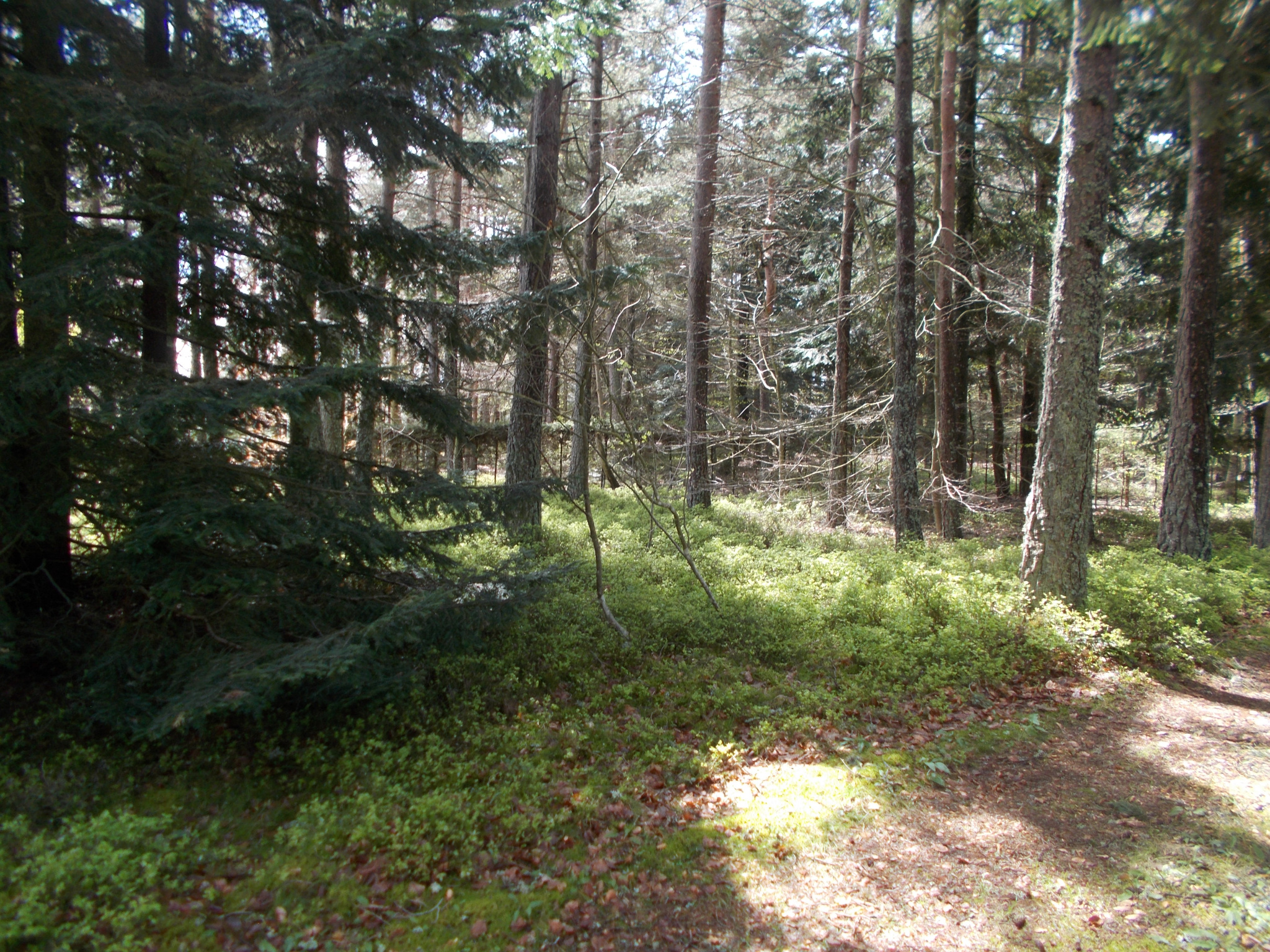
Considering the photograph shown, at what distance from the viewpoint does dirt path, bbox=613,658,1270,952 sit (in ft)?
11.3

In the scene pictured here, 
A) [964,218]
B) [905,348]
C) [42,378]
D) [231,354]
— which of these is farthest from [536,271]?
[964,218]

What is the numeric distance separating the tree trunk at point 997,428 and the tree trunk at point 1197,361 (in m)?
5.73

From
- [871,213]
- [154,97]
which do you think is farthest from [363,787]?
[871,213]

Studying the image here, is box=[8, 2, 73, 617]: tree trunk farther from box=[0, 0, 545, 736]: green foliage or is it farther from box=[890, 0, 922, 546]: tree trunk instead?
box=[890, 0, 922, 546]: tree trunk

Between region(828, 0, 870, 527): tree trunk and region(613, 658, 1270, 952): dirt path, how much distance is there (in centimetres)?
831

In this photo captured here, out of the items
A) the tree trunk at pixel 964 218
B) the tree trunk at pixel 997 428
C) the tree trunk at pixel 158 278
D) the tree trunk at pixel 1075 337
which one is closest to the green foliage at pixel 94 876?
the tree trunk at pixel 158 278

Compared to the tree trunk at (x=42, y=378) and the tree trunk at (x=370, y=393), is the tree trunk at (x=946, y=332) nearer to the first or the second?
the tree trunk at (x=370, y=393)

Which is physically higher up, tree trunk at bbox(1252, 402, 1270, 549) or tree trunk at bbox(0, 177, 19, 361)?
tree trunk at bbox(0, 177, 19, 361)

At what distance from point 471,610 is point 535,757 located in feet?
4.18

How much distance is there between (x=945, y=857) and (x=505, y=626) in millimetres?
4305

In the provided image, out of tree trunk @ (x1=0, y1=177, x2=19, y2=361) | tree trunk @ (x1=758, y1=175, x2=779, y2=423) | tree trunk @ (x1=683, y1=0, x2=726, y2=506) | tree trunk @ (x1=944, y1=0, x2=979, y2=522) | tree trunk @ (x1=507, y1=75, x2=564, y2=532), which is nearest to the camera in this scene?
tree trunk @ (x1=0, y1=177, x2=19, y2=361)

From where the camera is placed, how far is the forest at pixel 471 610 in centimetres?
359

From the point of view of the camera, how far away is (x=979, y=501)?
13.2 m

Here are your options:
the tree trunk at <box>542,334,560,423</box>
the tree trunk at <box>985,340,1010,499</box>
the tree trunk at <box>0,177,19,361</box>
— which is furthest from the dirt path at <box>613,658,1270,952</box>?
the tree trunk at <box>985,340,1010,499</box>
